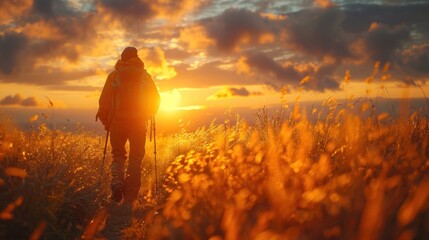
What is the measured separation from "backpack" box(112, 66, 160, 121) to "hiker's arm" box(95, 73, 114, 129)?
0.42 feet

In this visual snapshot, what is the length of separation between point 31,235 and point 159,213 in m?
2.81

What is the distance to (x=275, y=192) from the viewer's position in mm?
6746

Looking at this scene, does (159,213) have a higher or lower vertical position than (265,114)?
lower

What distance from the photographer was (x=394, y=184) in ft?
20.2

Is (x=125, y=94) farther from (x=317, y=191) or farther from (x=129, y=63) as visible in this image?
(x=317, y=191)

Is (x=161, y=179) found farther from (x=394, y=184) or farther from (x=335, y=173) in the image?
(x=394, y=184)

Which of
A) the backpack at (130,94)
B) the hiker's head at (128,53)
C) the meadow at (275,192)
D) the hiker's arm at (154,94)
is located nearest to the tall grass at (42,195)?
the meadow at (275,192)

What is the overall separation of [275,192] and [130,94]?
3.73 m

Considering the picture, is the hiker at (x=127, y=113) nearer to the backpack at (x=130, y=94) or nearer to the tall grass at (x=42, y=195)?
the backpack at (x=130, y=94)

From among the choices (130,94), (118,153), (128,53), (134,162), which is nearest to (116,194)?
(134,162)

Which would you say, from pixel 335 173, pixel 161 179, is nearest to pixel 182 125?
pixel 161 179

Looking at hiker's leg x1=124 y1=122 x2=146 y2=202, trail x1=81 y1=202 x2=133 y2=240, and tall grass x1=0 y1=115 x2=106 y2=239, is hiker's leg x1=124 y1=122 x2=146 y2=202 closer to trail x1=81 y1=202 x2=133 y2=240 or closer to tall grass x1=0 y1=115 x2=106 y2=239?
trail x1=81 y1=202 x2=133 y2=240

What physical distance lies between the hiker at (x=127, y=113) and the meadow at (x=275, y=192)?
18.0 inches

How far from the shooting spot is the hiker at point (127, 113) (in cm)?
895
